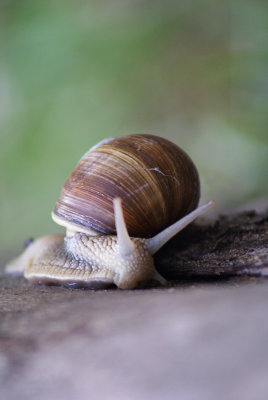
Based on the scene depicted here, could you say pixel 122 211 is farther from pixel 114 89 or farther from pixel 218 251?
pixel 114 89

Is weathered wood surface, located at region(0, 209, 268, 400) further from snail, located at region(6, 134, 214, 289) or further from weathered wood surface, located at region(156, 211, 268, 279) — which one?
snail, located at region(6, 134, 214, 289)

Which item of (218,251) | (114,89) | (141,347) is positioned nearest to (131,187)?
(218,251)

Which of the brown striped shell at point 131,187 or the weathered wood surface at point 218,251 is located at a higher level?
the brown striped shell at point 131,187

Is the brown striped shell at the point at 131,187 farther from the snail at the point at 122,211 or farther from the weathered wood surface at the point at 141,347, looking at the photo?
the weathered wood surface at the point at 141,347

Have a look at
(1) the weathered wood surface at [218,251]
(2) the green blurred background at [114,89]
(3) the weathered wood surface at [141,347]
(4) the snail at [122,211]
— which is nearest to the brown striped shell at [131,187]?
(4) the snail at [122,211]

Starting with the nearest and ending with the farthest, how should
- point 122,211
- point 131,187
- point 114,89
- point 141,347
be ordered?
point 141,347
point 122,211
point 131,187
point 114,89

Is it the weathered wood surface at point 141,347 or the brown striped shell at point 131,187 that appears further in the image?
the brown striped shell at point 131,187

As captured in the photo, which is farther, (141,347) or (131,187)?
(131,187)
